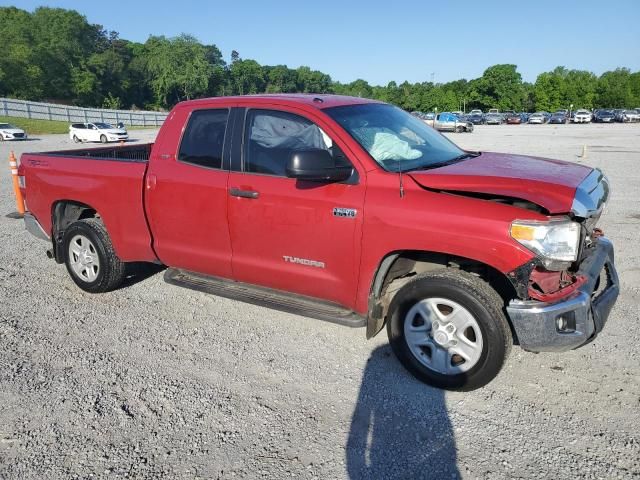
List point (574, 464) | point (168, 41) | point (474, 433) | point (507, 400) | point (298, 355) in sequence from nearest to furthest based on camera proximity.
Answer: point (574, 464) < point (474, 433) < point (507, 400) < point (298, 355) < point (168, 41)

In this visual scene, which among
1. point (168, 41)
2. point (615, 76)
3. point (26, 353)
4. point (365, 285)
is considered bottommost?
point (26, 353)

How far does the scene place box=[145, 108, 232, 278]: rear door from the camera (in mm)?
4379

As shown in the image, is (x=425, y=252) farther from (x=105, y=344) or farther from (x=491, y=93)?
(x=491, y=93)

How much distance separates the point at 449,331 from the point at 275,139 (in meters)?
1.97

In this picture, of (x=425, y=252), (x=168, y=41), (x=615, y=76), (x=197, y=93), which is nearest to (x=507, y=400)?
(x=425, y=252)

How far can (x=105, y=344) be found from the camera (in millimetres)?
4402

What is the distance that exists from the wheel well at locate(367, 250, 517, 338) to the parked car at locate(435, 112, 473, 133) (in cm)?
3973

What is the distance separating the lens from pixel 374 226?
3604mm

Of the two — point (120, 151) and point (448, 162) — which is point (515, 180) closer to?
point (448, 162)

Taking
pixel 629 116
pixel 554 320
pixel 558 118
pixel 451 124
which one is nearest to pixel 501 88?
pixel 558 118

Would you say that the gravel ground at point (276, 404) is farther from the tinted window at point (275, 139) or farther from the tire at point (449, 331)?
the tinted window at point (275, 139)

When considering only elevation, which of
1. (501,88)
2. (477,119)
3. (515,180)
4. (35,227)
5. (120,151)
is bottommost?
(35,227)

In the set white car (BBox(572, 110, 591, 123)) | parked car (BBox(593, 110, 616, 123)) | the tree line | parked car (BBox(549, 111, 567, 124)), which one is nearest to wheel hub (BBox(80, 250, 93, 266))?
parked car (BBox(549, 111, 567, 124))

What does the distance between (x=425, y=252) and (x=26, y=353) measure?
10.7 ft
